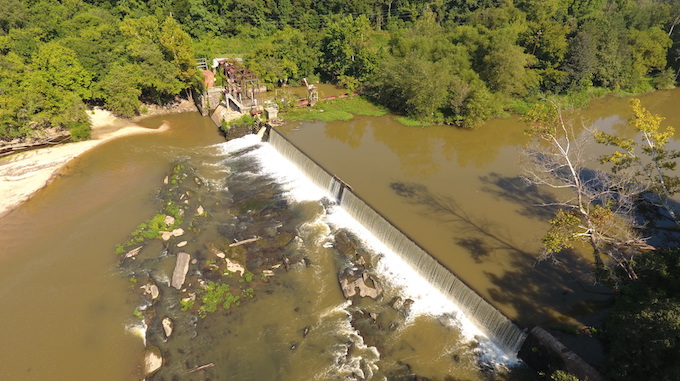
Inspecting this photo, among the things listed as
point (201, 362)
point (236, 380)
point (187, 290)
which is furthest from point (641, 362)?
point (187, 290)

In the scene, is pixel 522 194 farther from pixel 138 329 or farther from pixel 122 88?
pixel 122 88

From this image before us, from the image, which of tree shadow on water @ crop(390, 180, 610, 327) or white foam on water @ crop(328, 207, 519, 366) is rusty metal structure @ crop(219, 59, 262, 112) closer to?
white foam on water @ crop(328, 207, 519, 366)

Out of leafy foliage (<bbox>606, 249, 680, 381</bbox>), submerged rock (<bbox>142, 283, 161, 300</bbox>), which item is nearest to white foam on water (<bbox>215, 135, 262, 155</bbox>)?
submerged rock (<bbox>142, 283, 161, 300</bbox>)

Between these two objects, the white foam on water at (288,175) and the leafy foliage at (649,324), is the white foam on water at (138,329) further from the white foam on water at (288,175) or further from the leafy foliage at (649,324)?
the leafy foliage at (649,324)

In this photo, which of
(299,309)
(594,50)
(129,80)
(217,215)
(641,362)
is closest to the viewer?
(641,362)

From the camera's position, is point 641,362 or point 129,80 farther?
point 129,80

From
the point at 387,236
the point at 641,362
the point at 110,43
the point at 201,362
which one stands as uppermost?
the point at 110,43

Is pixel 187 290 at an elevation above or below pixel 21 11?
below

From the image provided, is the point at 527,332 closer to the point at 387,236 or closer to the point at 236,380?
the point at 387,236
